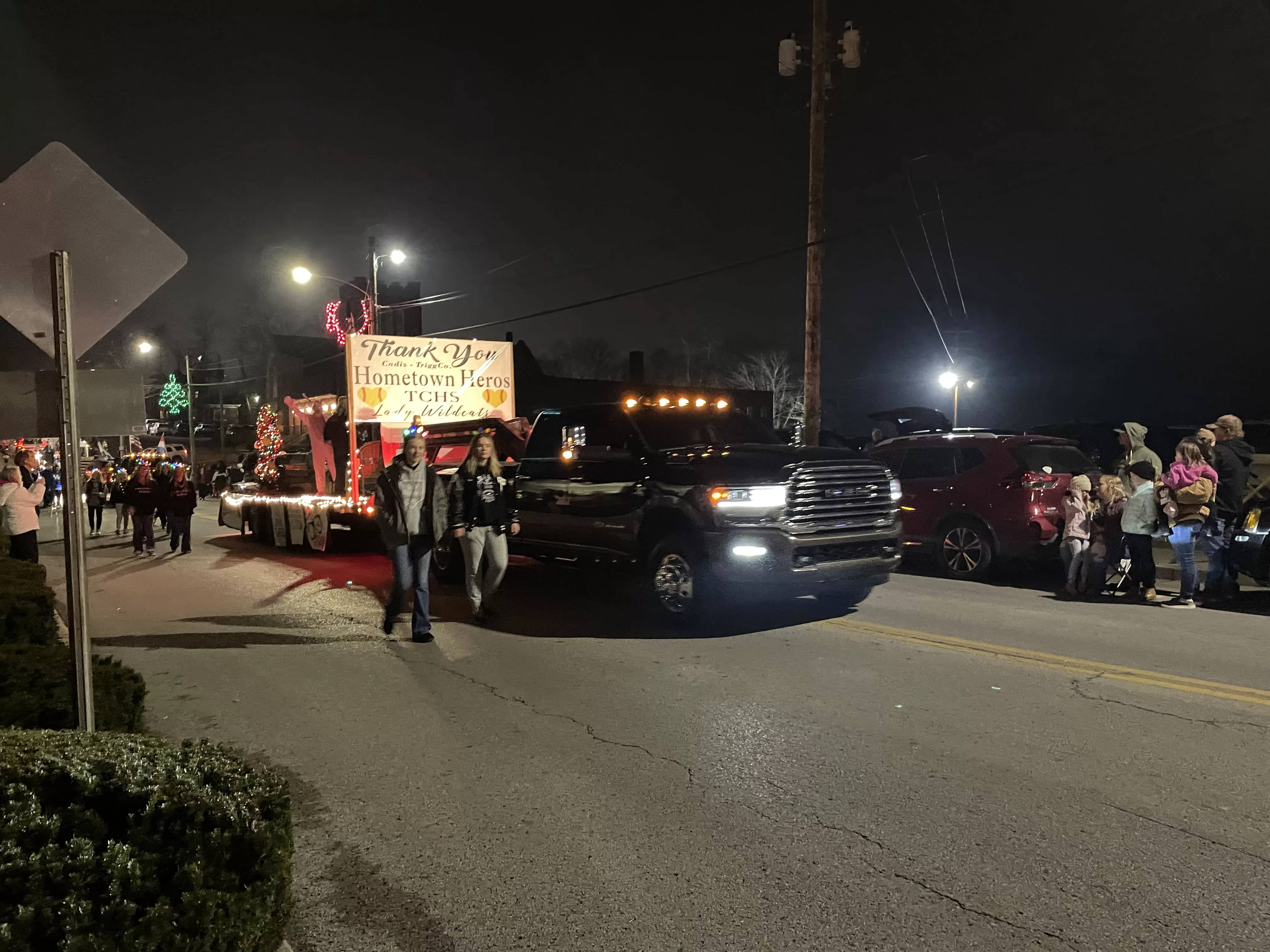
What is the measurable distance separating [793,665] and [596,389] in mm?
47862

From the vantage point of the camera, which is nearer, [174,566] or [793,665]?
[793,665]

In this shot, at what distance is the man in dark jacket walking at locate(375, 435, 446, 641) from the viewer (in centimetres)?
761

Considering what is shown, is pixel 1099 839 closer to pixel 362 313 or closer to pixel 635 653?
pixel 635 653

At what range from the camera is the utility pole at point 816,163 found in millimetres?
15898

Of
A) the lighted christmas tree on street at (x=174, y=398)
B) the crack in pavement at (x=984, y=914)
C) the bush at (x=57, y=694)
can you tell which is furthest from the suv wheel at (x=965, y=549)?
the lighted christmas tree on street at (x=174, y=398)

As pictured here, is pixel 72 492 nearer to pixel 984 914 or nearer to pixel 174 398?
pixel 984 914

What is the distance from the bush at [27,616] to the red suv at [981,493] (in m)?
8.57

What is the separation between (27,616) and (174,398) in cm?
4523

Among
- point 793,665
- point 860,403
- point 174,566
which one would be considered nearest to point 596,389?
point 860,403

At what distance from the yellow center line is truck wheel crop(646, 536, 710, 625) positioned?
131cm

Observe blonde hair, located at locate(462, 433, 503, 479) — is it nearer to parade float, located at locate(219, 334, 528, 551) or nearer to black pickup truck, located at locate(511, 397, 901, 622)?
black pickup truck, located at locate(511, 397, 901, 622)

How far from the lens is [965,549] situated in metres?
11.1

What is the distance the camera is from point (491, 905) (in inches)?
129

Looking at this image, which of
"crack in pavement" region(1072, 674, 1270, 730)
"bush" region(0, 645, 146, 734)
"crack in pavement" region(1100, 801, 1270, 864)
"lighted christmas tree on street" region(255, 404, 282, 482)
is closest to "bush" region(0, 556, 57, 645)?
"bush" region(0, 645, 146, 734)
